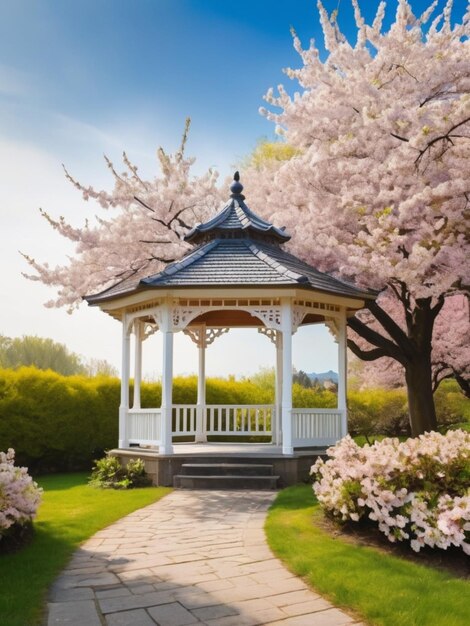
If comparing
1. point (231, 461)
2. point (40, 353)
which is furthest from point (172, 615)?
point (40, 353)

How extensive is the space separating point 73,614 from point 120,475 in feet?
22.9

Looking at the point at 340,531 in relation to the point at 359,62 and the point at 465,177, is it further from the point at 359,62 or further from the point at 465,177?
the point at 359,62

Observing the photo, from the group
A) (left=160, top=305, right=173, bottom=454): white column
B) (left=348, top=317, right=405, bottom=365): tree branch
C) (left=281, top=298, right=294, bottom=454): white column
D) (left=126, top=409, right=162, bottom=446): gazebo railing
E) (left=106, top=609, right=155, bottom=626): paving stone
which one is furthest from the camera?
(left=348, top=317, right=405, bottom=365): tree branch

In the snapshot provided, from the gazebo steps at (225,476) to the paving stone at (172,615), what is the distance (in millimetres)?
5901

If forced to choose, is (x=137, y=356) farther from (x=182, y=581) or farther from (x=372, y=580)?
(x=372, y=580)

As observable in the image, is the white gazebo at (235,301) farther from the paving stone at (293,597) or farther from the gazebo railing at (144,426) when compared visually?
the paving stone at (293,597)

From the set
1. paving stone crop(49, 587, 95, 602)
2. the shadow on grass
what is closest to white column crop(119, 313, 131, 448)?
the shadow on grass

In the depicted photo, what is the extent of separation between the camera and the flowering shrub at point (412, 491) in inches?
241

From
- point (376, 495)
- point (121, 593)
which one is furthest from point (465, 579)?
point (121, 593)

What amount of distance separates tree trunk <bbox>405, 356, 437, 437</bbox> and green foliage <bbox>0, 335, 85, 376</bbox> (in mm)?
16167

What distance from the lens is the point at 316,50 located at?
15523 mm

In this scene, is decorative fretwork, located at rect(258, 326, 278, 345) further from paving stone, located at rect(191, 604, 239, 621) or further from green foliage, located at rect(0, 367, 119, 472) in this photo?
paving stone, located at rect(191, 604, 239, 621)

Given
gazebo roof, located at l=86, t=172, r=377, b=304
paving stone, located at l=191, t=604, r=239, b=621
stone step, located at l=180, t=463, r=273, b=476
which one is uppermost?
gazebo roof, located at l=86, t=172, r=377, b=304

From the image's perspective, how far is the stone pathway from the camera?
15.1 ft
